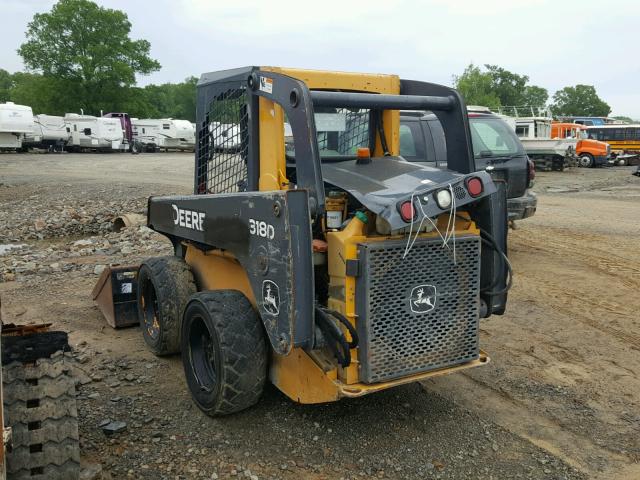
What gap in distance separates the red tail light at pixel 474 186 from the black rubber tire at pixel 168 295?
2329 mm

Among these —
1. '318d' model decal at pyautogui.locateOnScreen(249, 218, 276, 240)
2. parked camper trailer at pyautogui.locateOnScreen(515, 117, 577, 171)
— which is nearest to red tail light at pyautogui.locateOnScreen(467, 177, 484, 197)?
'318d' model decal at pyautogui.locateOnScreen(249, 218, 276, 240)

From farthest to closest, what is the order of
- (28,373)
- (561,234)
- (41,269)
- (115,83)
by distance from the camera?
(115,83) → (561,234) → (41,269) → (28,373)

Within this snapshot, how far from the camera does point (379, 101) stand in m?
3.91

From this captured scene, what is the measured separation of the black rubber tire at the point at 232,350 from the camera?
12.6 ft

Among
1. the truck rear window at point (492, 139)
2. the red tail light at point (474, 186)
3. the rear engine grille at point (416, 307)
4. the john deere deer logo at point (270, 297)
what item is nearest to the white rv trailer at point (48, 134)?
the truck rear window at point (492, 139)

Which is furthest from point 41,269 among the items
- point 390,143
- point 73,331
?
point 390,143

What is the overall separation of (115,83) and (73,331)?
2130 inches

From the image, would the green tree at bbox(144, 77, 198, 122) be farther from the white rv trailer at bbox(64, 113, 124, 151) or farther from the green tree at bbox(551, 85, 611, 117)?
the green tree at bbox(551, 85, 611, 117)

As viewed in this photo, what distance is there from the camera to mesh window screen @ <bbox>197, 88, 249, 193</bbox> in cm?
432

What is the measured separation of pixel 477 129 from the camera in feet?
31.1

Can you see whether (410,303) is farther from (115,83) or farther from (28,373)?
(115,83)

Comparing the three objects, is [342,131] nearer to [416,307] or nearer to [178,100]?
[416,307]

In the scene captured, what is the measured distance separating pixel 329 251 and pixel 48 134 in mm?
37381

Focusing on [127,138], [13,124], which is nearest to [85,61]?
[127,138]
